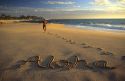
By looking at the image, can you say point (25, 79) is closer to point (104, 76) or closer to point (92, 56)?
point (104, 76)

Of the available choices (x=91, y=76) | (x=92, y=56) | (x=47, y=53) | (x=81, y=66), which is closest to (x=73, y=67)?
(x=81, y=66)

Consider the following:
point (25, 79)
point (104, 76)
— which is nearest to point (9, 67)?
point (25, 79)

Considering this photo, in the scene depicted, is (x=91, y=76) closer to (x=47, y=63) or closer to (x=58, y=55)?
(x=47, y=63)

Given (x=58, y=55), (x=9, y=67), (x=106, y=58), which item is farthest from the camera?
(x=58, y=55)

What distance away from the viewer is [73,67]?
6.03 metres

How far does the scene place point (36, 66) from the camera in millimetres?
6199

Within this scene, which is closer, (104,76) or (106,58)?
(104,76)

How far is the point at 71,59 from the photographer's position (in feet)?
22.7

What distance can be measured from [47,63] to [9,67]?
1170 mm

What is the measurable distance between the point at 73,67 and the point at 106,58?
153 cm

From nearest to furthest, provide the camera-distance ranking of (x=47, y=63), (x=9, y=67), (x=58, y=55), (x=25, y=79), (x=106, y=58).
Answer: (x=25, y=79) → (x=9, y=67) → (x=47, y=63) → (x=106, y=58) → (x=58, y=55)

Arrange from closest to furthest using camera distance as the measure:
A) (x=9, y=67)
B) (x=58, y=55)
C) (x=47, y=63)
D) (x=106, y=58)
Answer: (x=9, y=67) < (x=47, y=63) < (x=106, y=58) < (x=58, y=55)

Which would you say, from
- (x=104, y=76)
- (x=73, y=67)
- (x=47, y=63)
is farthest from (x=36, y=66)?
(x=104, y=76)

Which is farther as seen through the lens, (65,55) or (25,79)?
(65,55)
